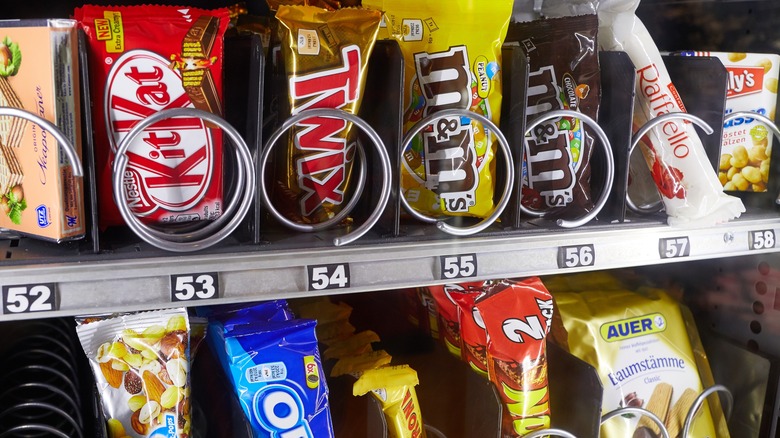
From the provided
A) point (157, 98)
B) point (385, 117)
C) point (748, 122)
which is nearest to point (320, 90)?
point (385, 117)

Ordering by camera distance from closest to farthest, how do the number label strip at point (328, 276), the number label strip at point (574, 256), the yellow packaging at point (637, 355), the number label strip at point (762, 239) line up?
the number label strip at point (328, 276)
the number label strip at point (574, 256)
the number label strip at point (762, 239)
the yellow packaging at point (637, 355)

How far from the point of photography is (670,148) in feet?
3.16

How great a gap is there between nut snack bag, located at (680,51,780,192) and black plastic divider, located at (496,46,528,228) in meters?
0.33

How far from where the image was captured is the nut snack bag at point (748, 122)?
1.05 meters

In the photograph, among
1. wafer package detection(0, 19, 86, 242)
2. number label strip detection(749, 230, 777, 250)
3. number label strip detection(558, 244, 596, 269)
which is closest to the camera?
wafer package detection(0, 19, 86, 242)

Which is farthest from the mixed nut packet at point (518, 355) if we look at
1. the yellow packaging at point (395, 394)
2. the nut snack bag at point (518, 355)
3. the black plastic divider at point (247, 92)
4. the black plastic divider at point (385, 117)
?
the black plastic divider at point (247, 92)

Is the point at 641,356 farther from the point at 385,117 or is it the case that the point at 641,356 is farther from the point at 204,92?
the point at 204,92

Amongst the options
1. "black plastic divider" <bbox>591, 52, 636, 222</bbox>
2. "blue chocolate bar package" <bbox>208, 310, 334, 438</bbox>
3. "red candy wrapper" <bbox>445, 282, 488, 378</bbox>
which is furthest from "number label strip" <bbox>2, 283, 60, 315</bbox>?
"black plastic divider" <bbox>591, 52, 636, 222</bbox>

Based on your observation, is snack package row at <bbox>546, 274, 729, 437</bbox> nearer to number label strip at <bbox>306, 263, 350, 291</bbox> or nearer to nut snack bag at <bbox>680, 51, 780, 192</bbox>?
nut snack bag at <bbox>680, 51, 780, 192</bbox>

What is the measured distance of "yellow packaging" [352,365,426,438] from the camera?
3.07 ft

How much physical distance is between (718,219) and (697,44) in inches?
17.6

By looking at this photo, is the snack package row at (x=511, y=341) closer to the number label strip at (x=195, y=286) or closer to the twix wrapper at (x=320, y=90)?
the twix wrapper at (x=320, y=90)

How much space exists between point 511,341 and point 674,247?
272 mm

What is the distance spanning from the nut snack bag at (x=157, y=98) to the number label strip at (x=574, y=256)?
46 cm
